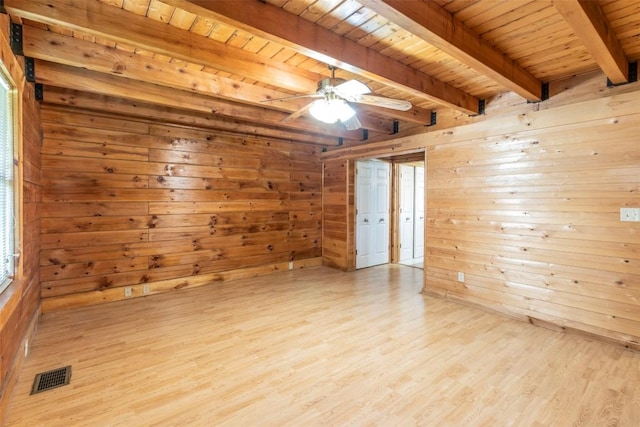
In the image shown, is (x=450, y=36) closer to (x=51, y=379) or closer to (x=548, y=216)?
(x=548, y=216)

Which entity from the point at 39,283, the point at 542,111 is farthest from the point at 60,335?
the point at 542,111

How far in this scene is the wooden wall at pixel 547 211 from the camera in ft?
9.05

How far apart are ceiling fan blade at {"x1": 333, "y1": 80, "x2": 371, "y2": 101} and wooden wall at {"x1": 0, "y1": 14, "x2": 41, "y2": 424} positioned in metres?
2.22

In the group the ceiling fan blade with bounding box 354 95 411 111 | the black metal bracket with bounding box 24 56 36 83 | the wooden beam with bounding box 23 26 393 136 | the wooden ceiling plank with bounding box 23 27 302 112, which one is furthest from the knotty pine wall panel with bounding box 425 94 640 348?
the black metal bracket with bounding box 24 56 36 83

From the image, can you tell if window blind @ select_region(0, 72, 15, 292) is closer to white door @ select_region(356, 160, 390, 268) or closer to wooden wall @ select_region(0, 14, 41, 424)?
wooden wall @ select_region(0, 14, 41, 424)

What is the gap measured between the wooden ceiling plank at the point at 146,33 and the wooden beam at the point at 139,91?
1131 millimetres

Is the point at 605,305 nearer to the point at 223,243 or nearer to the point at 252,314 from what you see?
the point at 252,314

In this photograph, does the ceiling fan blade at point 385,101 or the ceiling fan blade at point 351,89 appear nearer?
the ceiling fan blade at point 351,89

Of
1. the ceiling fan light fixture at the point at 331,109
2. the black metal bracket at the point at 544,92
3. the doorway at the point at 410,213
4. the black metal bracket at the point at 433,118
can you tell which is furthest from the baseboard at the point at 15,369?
the doorway at the point at 410,213

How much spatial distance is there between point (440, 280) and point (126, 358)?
3.62m

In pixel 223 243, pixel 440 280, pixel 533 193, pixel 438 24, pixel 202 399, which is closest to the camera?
pixel 438 24

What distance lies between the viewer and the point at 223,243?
16.5 feet

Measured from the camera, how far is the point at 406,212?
260 inches

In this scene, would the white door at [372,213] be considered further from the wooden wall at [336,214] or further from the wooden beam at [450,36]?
the wooden beam at [450,36]
